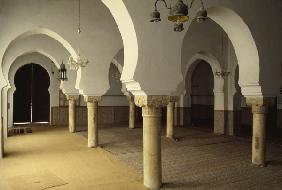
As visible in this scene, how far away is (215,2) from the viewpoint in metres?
6.92

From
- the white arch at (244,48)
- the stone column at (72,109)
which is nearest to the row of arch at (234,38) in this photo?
the white arch at (244,48)

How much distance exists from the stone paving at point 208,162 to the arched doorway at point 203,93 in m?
9.02

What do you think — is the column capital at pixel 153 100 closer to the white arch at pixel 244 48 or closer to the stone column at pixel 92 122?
the white arch at pixel 244 48

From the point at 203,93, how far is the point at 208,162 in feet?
46.9

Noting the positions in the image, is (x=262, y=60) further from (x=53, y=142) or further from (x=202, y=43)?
(x=53, y=142)

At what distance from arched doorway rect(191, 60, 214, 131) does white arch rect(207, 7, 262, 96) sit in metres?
13.6

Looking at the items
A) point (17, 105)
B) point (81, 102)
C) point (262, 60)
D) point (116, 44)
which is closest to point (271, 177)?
point (262, 60)

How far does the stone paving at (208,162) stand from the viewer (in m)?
6.61

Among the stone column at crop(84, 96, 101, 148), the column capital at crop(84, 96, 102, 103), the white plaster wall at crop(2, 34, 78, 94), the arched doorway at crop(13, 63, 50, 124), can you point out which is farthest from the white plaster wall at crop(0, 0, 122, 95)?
the arched doorway at crop(13, 63, 50, 124)

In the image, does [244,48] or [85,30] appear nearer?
[244,48]

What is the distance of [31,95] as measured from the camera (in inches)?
816

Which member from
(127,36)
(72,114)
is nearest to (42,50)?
(72,114)

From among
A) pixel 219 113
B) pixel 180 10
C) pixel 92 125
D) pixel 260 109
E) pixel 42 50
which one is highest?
pixel 42 50

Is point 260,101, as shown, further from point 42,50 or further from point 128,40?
point 42,50
